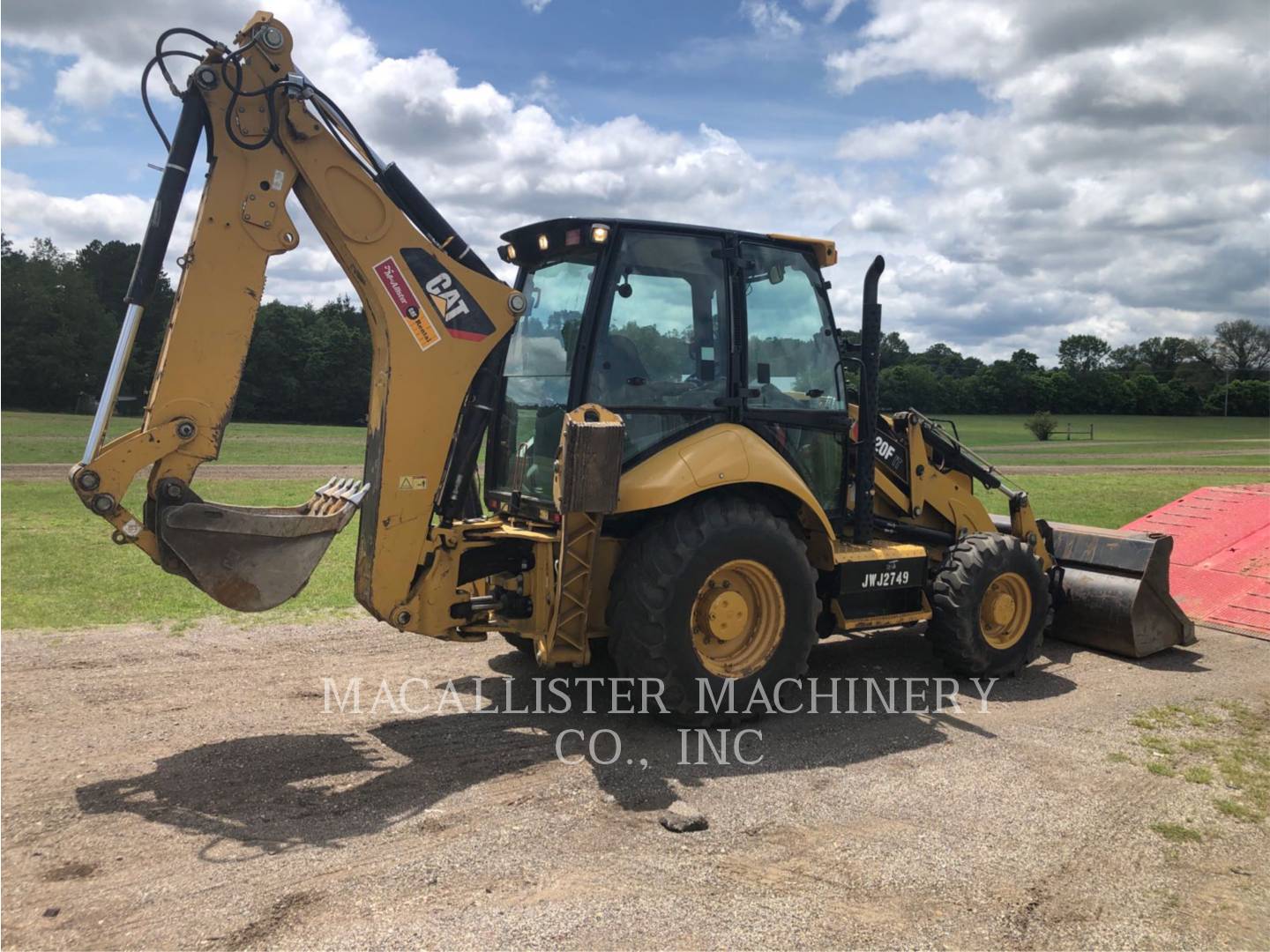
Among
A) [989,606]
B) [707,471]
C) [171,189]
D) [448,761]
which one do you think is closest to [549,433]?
[707,471]

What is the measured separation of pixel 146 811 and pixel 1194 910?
449 cm

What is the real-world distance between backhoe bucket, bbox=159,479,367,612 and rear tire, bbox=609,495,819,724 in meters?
1.68

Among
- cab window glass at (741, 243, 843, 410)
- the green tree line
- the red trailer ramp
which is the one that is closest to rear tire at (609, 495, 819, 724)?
cab window glass at (741, 243, 843, 410)

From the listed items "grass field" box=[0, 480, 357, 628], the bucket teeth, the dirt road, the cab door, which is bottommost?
the dirt road

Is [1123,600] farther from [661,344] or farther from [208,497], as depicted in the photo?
[208,497]

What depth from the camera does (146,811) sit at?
14.0 ft

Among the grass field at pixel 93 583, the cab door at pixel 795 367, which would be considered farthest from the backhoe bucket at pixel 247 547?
the grass field at pixel 93 583

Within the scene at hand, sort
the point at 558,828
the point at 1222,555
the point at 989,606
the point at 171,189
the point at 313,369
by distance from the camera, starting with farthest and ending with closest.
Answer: the point at 313,369 < the point at 1222,555 < the point at 989,606 < the point at 171,189 < the point at 558,828

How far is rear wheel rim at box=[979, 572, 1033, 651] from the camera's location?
697 cm

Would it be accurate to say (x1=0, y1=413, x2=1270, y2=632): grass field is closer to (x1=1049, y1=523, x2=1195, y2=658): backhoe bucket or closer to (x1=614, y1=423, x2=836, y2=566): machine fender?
(x1=614, y1=423, x2=836, y2=566): machine fender

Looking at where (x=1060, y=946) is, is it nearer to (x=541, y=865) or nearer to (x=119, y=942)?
(x=541, y=865)

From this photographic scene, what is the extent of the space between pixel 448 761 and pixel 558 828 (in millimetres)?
1029

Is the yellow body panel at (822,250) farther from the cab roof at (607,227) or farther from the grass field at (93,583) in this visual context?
the grass field at (93,583)

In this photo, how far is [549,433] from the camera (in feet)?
19.1
